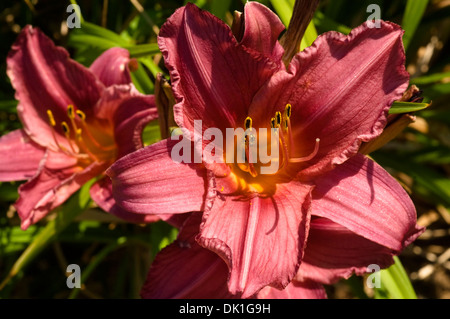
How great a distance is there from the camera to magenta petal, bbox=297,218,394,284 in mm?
1085

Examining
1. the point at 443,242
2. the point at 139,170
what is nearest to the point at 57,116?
the point at 139,170

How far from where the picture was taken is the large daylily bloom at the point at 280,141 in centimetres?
95

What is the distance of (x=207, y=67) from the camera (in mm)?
997

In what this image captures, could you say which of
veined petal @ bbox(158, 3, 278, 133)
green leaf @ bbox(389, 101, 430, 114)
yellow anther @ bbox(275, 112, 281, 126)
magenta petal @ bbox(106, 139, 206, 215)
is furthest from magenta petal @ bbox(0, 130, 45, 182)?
green leaf @ bbox(389, 101, 430, 114)

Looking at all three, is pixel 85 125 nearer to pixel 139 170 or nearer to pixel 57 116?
pixel 57 116

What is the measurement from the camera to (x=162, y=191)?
3.20 ft

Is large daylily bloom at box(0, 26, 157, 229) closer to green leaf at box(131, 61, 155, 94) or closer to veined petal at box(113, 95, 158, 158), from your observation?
veined petal at box(113, 95, 158, 158)

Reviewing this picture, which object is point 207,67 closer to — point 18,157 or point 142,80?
point 142,80

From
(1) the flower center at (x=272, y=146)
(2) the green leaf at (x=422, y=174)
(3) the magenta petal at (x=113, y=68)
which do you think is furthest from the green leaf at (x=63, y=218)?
(2) the green leaf at (x=422, y=174)

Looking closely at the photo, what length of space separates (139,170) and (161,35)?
0.28 meters

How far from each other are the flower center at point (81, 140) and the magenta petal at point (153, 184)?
36 cm

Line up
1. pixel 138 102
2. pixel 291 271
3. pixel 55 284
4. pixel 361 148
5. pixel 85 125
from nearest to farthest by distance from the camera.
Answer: pixel 291 271 < pixel 361 148 < pixel 138 102 < pixel 85 125 < pixel 55 284
